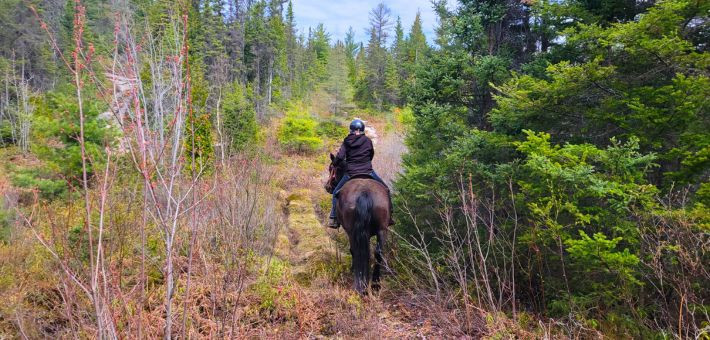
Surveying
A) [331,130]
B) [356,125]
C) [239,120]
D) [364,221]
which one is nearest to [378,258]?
[364,221]

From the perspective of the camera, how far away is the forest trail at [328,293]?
4.09 m

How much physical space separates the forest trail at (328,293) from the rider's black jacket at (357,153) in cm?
159

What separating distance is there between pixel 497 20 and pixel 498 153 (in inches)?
106

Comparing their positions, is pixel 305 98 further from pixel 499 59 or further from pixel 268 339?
pixel 268 339

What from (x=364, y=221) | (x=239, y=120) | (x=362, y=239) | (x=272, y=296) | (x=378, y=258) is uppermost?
(x=239, y=120)

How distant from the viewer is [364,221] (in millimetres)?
5375

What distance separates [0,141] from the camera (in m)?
20.6

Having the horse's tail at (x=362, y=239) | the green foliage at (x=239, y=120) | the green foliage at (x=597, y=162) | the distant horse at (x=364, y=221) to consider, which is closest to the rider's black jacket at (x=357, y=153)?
the distant horse at (x=364, y=221)

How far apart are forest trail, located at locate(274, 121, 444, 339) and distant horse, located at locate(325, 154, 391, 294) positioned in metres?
0.33

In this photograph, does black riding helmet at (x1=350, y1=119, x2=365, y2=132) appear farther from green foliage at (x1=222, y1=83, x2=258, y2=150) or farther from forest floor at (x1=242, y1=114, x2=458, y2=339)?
green foliage at (x1=222, y1=83, x2=258, y2=150)

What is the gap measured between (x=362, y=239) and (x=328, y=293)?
0.95m

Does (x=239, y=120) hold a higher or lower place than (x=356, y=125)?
higher

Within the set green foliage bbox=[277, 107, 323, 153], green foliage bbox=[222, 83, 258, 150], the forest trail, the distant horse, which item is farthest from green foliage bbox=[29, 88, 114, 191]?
green foliage bbox=[277, 107, 323, 153]

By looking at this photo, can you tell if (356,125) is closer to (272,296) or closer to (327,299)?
(327,299)
